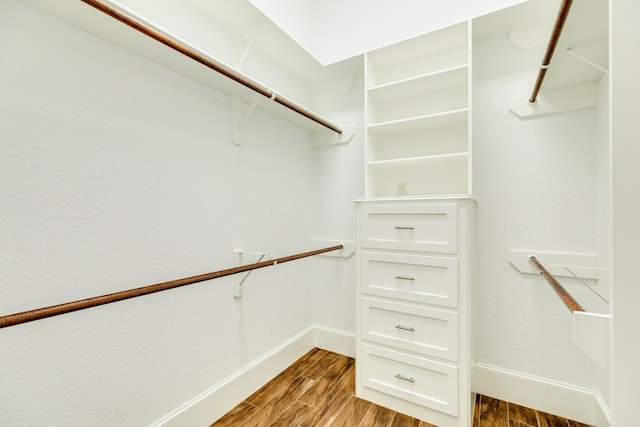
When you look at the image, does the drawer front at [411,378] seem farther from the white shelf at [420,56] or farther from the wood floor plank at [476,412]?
A: the white shelf at [420,56]

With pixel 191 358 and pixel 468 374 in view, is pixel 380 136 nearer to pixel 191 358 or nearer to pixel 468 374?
pixel 468 374

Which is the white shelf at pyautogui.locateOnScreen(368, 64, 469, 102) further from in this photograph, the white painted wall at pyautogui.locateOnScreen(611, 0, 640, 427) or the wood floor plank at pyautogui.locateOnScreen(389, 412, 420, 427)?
the wood floor plank at pyautogui.locateOnScreen(389, 412, 420, 427)

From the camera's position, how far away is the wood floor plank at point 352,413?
1.53 meters

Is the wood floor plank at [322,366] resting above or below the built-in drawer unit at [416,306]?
below

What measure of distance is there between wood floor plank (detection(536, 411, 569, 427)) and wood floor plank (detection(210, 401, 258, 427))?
5.22 ft

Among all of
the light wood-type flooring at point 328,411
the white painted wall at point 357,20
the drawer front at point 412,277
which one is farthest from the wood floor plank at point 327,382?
the white painted wall at point 357,20

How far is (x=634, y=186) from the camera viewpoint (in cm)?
62

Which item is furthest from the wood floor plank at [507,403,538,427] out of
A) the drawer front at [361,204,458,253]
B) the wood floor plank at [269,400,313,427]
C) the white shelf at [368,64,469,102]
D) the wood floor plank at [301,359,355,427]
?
the white shelf at [368,64,469,102]

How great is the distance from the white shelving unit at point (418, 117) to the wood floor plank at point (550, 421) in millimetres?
1338

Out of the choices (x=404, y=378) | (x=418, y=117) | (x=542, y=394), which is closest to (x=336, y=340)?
(x=404, y=378)

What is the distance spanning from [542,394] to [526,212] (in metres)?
1.05

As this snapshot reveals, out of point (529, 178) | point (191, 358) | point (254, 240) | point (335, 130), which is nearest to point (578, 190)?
point (529, 178)

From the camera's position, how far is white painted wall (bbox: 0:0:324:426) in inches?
36.8

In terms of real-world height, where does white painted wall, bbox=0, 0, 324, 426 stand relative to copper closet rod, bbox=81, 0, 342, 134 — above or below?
below
